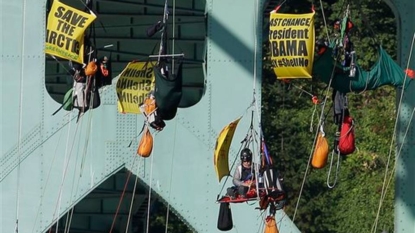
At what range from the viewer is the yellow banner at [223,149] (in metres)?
22.2

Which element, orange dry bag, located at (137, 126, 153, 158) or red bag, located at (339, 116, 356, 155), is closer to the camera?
red bag, located at (339, 116, 356, 155)

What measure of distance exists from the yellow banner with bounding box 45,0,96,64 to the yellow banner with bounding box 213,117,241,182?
1723 millimetres

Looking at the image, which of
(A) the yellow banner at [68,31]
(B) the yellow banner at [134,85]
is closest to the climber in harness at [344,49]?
(B) the yellow banner at [134,85]

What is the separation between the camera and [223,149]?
2238cm

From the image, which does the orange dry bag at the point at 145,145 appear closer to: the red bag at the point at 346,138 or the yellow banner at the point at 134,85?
the yellow banner at the point at 134,85

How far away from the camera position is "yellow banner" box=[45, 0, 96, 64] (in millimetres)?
22484

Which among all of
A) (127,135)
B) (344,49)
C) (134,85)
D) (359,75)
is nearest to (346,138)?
(359,75)

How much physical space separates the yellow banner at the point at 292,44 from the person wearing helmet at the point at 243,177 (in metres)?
0.97

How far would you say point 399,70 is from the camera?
22.4 m

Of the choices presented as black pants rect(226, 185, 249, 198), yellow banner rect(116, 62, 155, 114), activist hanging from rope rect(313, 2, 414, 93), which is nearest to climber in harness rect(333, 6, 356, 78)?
activist hanging from rope rect(313, 2, 414, 93)

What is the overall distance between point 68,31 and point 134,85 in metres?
1.25

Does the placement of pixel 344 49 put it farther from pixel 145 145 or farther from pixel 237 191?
pixel 145 145

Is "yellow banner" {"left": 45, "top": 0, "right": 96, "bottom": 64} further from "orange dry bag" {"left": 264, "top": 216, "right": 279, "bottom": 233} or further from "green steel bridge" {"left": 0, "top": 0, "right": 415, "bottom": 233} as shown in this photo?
"orange dry bag" {"left": 264, "top": 216, "right": 279, "bottom": 233}

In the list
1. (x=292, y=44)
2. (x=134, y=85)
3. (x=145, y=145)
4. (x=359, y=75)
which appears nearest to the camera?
(x=292, y=44)
